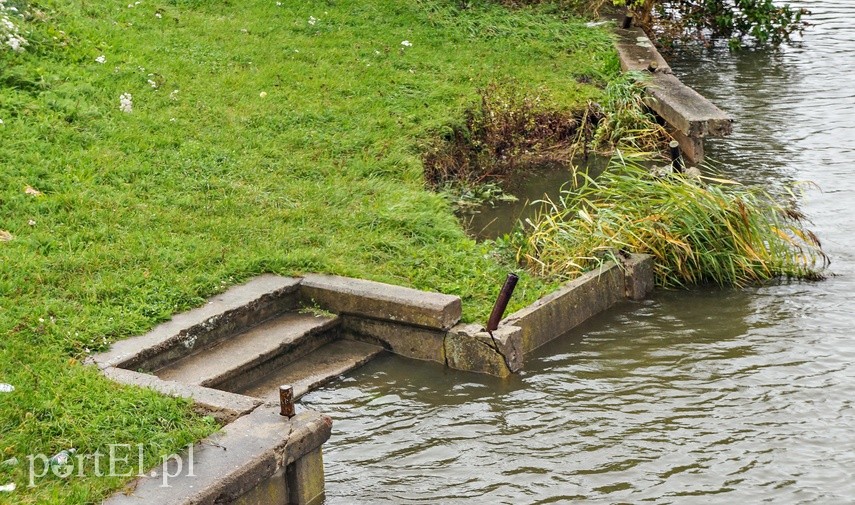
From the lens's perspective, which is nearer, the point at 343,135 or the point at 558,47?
the point at 343,135

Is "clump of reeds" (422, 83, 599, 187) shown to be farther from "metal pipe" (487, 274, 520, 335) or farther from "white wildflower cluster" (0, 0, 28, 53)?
"white wildflower cluster" (0, 0, 28, 53)

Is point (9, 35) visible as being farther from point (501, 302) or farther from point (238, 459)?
point (238, 459)

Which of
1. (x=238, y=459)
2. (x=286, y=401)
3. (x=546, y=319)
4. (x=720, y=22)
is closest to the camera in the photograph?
(x=238, y=459)

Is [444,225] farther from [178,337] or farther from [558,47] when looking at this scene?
[558,47]

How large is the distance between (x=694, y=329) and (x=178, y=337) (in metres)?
3.58

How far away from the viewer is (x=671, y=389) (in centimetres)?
671

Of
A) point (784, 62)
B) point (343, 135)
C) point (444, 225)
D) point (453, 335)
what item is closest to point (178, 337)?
point (453, 335)

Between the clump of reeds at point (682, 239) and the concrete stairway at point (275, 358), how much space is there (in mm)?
1820

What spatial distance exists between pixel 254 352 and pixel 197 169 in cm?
259

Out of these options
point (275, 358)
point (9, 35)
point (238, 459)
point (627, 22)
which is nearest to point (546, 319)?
point (275, 358)

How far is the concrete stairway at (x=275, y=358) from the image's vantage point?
646cm

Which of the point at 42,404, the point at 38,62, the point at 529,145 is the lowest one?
the point at 42,404

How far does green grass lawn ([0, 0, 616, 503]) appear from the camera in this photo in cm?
583

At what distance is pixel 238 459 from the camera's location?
5094mm
